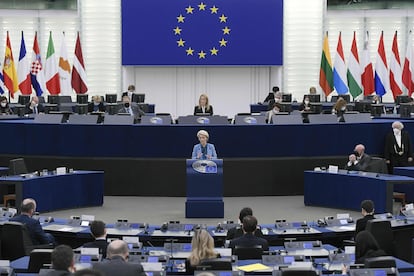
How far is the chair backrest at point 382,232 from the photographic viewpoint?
1403 centimetres

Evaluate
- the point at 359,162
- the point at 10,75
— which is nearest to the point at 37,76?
the point at 10,75

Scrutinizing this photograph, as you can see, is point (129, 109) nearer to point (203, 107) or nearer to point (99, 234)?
point (203, 107)

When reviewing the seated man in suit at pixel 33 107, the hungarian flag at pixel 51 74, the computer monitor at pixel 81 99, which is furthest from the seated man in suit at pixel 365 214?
the hungarian flag at pixel 51 74

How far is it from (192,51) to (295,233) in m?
21.4

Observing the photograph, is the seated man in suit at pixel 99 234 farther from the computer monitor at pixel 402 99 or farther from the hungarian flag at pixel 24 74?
the hungarian flag at pixel 24 74

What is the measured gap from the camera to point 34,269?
1144 centimetres

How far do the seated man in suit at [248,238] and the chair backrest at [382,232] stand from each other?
87.7 inches

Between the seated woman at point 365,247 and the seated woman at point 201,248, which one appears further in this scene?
the seated woman at point 365,247

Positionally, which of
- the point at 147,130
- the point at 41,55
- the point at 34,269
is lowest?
the point at 34,269

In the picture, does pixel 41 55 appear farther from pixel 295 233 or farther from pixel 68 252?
pixel 68 252

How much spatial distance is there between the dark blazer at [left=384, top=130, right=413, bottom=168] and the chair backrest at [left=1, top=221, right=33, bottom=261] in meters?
10.3

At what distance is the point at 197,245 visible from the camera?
10.7 metres

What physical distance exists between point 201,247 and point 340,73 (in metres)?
22.4

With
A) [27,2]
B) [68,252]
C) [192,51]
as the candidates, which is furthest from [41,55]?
[68,252]
